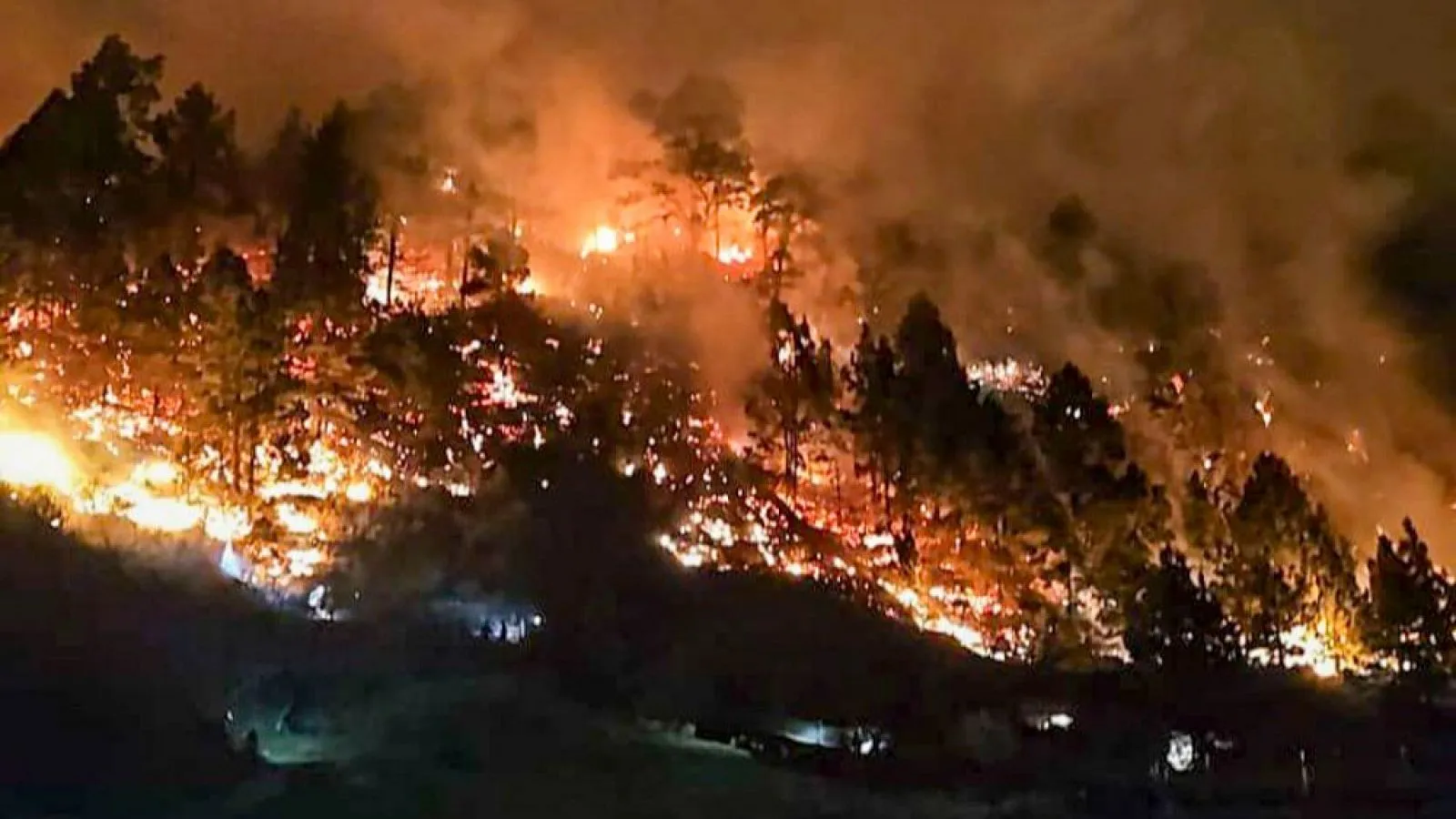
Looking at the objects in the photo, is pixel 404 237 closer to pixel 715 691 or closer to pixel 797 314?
pixel 797 314

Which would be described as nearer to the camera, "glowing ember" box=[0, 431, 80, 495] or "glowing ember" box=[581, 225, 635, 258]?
"glowing ember" box=[0, 431, 80, 495]

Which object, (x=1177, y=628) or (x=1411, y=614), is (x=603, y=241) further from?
(x=1411, y=614)

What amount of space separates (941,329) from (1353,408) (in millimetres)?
44038

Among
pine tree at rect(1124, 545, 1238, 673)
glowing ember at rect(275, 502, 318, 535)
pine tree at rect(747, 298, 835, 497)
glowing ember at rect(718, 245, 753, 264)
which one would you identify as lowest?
pine tree at rect(1124, 545, 1238, 673)

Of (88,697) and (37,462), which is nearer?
(88,697)

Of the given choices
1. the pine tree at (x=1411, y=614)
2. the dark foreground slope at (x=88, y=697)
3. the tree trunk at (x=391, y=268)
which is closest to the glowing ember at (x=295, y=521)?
the tree trunk at (x=391, y=268)

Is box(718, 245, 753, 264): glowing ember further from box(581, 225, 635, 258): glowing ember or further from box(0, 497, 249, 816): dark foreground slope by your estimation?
box(0, 497, 249, 816): dark foreground slope

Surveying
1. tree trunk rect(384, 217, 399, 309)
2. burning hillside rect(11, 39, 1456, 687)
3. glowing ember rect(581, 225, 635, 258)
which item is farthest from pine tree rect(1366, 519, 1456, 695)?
glowing ember rect(581, 225, 635, 258)

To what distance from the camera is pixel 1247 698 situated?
38344 millimetres

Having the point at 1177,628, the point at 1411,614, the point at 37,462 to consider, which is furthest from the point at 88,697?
the point at 1411,614

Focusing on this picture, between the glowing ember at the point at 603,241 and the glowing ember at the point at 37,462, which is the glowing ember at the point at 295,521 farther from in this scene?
the glowing ember at the point at 603,241

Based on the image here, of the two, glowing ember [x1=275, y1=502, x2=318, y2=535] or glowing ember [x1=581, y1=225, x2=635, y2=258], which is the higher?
glowing ember [x1=581, y1=225, x2=635, y2=258]

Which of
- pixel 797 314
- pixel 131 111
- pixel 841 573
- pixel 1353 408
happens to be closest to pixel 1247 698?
pixel 841 573

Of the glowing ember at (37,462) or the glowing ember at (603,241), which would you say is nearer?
the glowing ember at (37,462)
